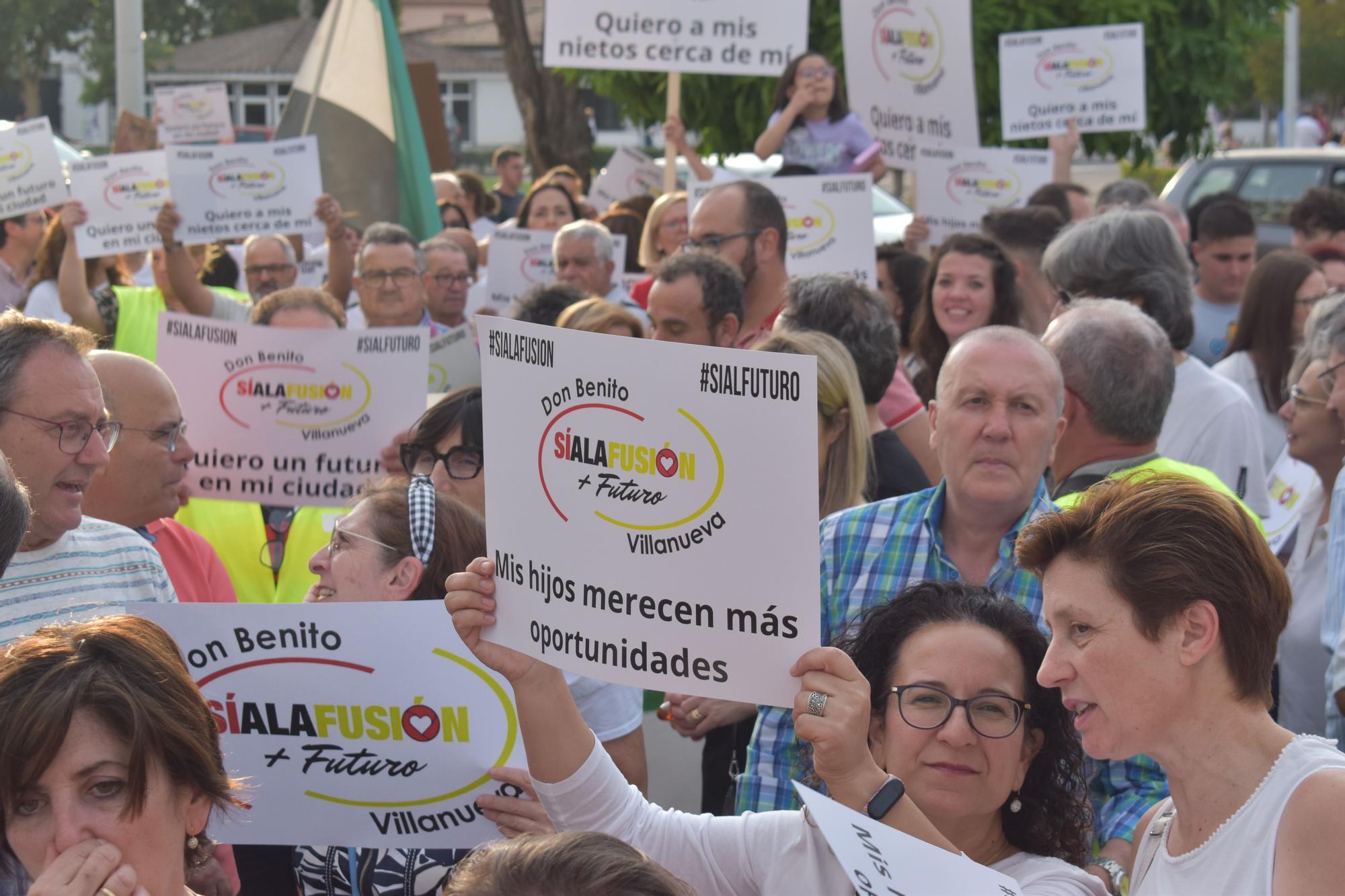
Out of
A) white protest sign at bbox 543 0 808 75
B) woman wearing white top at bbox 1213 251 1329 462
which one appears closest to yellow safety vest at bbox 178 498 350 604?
woman wearing white top at bbox 1213 251 1329 462

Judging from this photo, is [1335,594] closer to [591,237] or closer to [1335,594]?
[1335,594]

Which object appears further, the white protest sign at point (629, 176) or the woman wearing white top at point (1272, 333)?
the white protest sign at point (629, 176)

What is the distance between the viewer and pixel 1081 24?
519 inches

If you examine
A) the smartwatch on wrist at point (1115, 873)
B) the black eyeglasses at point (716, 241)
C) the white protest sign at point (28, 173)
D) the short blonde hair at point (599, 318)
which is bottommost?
the smartwatch on wrist at point (1115, 873)

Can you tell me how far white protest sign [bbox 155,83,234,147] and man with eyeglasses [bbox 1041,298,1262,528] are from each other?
8.12 m

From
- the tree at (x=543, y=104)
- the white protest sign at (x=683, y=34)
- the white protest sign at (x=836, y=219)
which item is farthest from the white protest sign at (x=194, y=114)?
the tree at (x=543, y=104)

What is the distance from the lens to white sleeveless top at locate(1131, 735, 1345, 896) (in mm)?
2078

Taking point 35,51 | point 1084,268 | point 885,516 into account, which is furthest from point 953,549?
point 35,51

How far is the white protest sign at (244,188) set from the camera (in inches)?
300

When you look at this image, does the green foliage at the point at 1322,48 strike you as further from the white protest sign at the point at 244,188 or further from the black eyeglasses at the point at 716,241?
the black eyeglasses at the point at 716,241

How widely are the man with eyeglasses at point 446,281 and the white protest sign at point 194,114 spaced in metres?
3.95

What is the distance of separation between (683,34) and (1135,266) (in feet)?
11.6

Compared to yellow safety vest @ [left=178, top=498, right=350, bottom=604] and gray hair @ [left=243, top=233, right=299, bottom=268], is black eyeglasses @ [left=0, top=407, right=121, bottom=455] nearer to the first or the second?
yellow safety vest @ [left=178, top=498, right=350, bottom=604]

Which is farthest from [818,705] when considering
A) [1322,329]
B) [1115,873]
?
[1322,329]
